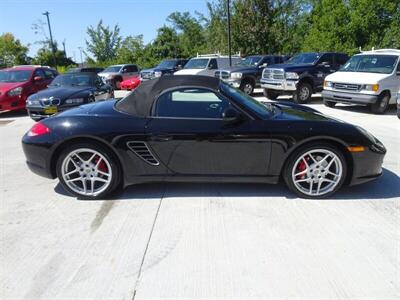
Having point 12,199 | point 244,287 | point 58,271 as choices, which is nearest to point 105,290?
point 58,271

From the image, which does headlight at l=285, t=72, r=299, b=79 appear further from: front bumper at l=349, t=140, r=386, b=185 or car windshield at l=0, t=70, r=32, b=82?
car windshield at l=0, t=70, r=32, b=82

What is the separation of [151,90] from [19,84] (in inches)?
337

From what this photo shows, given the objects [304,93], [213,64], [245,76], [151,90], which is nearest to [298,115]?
[151,90]

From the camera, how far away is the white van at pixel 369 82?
925cm

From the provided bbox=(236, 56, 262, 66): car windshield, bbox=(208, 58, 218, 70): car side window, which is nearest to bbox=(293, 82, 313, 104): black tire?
bbox=(236, 56, 262, 66): car windshield

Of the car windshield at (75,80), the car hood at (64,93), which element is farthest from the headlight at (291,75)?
the car hood at (64,93)

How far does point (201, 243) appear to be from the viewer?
3068mm

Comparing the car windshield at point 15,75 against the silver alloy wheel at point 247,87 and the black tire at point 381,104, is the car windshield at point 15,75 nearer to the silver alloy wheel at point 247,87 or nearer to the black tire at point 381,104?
the silver alloy wheel at point 247,87

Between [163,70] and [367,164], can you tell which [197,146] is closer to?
[367,164]

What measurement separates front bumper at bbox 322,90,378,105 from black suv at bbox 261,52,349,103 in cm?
141

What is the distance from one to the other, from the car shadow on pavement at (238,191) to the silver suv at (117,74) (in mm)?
16276

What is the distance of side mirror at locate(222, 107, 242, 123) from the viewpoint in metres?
3.70

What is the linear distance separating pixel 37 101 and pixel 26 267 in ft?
21.7

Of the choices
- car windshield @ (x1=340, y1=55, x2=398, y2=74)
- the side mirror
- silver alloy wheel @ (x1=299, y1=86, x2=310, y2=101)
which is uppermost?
car windshield @ (x1=340, y1=55, x2=398, y2=74)
